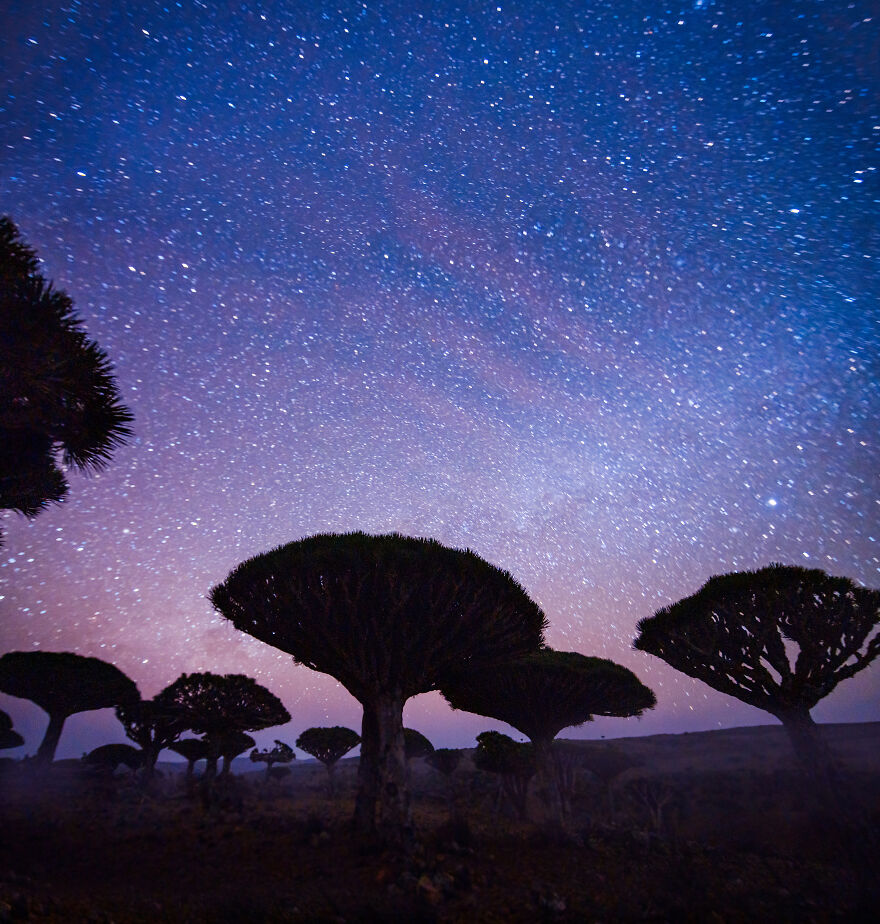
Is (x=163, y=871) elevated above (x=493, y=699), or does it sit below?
below

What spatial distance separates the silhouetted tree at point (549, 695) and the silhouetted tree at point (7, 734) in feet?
121

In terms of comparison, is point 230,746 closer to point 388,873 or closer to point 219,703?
point 219,703

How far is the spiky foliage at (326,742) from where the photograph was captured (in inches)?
1486

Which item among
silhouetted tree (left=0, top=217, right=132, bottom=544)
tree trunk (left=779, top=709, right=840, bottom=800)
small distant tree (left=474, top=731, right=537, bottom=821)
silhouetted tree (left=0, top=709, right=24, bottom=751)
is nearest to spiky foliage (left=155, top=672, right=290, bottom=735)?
small distant tree (left=474, top=731, right=537, bottom=821)

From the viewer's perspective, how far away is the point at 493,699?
65.5ft

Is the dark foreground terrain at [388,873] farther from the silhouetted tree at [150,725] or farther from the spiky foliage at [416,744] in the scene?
the spiky foliage at [416,744]

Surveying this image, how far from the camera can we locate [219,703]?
Result: 984 inches

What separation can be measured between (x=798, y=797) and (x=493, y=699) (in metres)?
19.4

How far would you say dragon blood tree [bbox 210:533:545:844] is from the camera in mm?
12820

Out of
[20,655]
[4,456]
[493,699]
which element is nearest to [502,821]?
[493,699]

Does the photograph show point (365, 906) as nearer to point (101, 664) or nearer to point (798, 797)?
point (101, 664)

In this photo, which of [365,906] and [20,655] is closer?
[365,906]

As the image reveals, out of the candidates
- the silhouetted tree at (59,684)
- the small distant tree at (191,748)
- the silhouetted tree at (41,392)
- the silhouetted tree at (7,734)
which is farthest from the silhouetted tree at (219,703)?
the silhouetted tree at (7,734)

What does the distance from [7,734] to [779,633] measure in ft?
167
